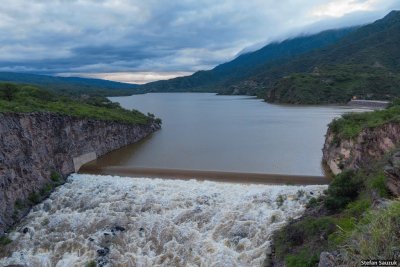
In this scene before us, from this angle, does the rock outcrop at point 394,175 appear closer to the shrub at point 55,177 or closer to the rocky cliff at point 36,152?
the rocky cliff at point 36,152

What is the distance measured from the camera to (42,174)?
72.9ft

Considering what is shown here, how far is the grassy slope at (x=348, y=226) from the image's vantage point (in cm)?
595

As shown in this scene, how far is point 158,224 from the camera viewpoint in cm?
1700

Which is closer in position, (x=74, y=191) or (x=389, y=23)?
(x=74, y=191)

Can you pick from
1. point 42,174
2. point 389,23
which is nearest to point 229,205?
point 42,174

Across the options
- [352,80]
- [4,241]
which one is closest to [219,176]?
[4,241]

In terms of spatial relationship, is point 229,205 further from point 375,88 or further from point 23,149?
point 375,88

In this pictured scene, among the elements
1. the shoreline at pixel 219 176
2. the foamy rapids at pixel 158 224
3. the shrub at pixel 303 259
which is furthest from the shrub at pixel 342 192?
the shoreline at pixel 219 176

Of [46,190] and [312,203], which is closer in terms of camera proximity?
[312,203]

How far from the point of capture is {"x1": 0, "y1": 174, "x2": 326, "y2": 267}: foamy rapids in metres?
15.1

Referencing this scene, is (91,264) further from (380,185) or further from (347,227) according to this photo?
(380,185)

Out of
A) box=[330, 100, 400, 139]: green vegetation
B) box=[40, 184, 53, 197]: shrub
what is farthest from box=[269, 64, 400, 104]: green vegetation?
box=[40, 184, 53, 197]: shrub

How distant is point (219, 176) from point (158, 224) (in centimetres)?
651

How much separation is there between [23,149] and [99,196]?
561 centimetres
